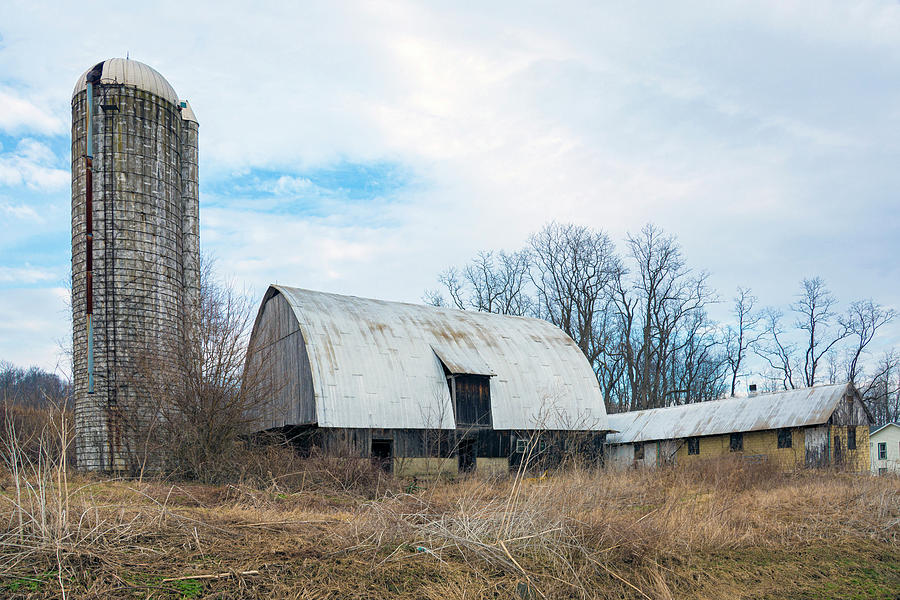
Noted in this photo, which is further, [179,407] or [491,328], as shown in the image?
[491,328]

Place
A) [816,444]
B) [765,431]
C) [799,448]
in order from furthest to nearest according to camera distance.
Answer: [765,431] → [799,448] → [816,444]

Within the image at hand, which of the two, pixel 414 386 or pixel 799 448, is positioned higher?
pixel 414 386

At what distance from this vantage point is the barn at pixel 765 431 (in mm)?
28938

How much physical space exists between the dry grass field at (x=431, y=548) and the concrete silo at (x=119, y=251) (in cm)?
629

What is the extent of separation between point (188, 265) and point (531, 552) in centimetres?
1625

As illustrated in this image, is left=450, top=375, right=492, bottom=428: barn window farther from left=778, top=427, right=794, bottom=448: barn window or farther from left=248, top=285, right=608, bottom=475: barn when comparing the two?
left=778, top=427, right=794, bottom=448: barn window

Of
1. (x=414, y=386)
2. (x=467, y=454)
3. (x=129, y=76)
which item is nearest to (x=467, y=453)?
(x=467, y=454)

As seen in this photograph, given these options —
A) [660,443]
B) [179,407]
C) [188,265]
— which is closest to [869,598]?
[179,407]

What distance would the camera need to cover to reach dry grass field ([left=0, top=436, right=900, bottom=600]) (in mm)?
6098

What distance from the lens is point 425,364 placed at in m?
25.6

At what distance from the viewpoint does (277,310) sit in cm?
2589

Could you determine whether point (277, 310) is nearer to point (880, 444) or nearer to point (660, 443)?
point (660, 443)

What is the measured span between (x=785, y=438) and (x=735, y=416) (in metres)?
2.56

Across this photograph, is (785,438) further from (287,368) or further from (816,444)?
(287,368)
